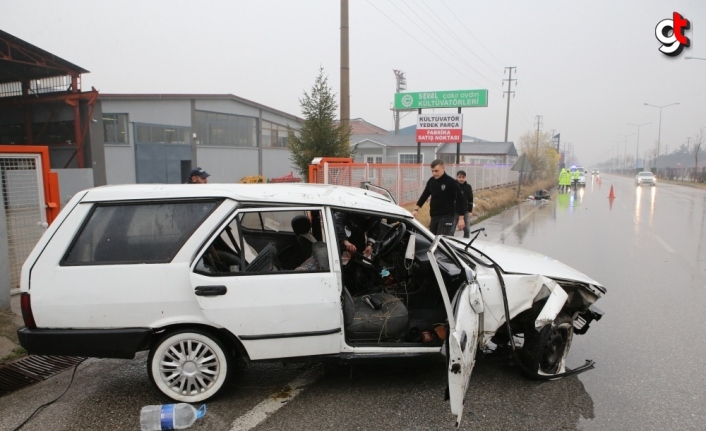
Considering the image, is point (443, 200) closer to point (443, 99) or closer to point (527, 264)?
point (527, 264)

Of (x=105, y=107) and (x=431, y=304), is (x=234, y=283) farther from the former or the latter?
(x=105, y=107)

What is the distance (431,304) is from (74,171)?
19237 mm

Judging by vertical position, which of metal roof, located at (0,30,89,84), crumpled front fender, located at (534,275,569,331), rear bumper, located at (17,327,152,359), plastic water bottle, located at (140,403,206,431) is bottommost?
plastic water bottle, located at (140,403,206,431)

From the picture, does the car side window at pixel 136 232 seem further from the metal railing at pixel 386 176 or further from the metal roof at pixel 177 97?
the metal roof at pixel 177 97

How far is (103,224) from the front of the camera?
3367mm

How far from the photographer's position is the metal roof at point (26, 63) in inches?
669

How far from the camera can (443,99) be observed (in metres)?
25.2

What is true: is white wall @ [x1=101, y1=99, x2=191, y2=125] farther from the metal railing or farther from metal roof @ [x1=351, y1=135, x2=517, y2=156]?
metal roof @ [x1=351, y1=135, x2=517, y2=156]

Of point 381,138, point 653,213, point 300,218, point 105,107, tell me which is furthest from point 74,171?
point 381,138

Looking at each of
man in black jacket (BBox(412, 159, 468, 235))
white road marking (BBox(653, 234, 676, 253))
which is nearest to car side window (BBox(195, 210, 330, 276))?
man in black jacket (BBox(412, 159, 468, 235))

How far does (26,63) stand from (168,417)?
19.2 meters

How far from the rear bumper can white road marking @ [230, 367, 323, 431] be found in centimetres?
89

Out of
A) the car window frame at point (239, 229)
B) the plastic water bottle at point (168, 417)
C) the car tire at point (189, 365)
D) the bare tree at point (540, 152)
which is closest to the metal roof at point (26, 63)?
the car window frame at point (239, 229)

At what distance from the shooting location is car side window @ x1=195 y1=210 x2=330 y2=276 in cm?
353
